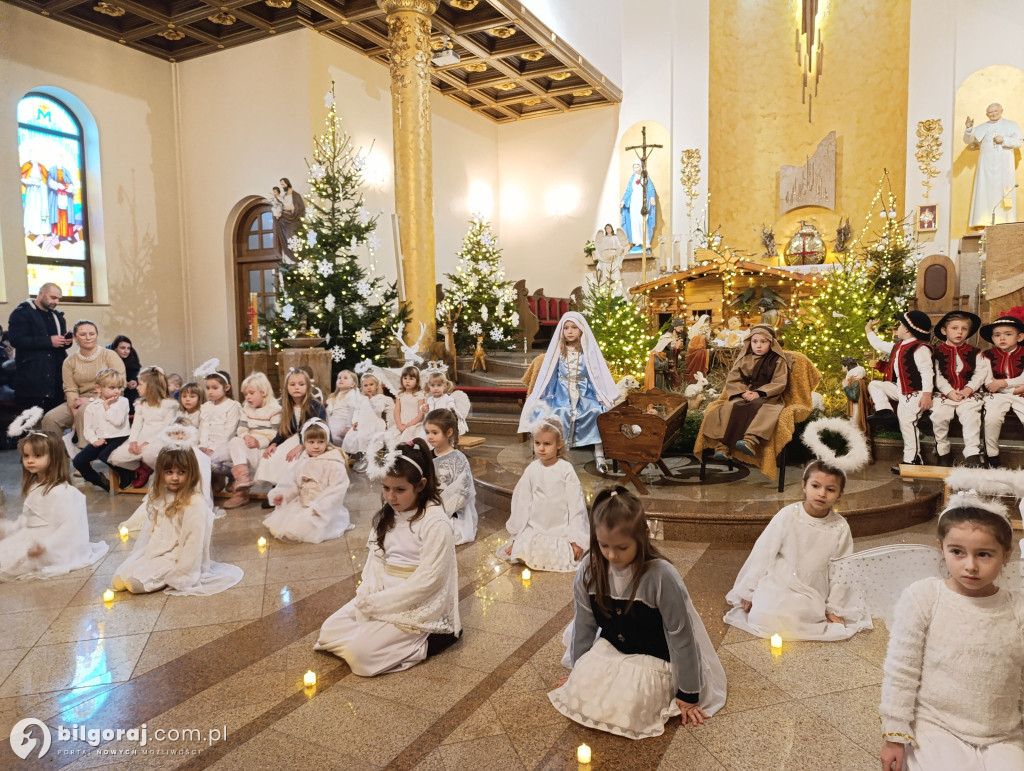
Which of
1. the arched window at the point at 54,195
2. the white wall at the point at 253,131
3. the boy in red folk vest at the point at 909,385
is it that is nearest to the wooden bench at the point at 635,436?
the boy in red folk vest at the point at 909,385

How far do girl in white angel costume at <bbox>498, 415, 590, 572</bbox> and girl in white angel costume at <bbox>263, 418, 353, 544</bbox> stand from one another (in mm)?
1396

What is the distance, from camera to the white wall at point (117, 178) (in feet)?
32.1

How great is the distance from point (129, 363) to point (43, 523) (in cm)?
505

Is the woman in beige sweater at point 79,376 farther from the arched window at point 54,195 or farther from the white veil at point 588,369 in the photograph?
the white veil at point 588,369

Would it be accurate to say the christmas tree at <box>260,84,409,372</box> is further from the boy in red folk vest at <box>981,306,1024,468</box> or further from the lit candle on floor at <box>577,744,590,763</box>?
the lit candle on floor at <box>577,744,590,763</box>

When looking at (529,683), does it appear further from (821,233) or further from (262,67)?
(821,233)

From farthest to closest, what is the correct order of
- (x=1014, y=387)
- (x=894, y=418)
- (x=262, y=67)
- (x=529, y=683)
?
(x=262, y=67)
(x=894, y=418)
(x=1014, y=387)
(x=529, y=683)

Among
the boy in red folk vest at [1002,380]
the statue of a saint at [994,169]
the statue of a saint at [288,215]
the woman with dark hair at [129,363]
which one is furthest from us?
the statue of a saint at [994,169]

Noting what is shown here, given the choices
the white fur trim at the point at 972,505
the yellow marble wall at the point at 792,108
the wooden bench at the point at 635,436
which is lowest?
the wooden bench at the point at 635,436

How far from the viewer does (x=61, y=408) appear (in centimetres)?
748

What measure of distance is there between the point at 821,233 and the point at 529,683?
1325 cm

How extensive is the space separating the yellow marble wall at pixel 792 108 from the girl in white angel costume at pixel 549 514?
10.9 m

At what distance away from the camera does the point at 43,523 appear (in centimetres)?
439

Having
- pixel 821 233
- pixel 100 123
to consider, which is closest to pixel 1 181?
pixel 100 123
